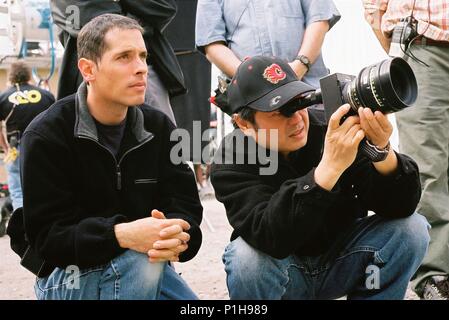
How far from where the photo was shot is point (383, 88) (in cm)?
142

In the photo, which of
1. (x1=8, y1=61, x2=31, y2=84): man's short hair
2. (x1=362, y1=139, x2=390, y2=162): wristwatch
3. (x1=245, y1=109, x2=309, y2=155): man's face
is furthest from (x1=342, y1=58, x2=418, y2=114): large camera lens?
(x1=8, y1=61, x2=31, y2=84): man's short hair

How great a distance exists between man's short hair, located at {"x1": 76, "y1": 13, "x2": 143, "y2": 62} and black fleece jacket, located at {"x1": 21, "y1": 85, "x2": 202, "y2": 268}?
0.42 feet

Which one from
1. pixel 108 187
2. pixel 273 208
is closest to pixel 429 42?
pixel 273 208

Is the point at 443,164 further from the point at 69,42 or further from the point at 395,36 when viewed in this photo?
the point at 69,42

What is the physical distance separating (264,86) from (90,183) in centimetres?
58

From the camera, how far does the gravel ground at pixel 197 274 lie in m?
2.66

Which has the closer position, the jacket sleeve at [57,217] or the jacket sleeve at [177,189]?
the jacket sleeve at [57,217]

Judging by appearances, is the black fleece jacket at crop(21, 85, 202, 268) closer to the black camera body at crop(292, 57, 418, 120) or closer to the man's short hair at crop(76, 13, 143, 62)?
the man's short hair at crop(76, 13, 143, 62)

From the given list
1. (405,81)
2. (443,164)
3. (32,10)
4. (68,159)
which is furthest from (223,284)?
(32,10)

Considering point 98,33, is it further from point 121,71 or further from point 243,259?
point 243,259

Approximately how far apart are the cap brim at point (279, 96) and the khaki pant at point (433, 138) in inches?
31.8

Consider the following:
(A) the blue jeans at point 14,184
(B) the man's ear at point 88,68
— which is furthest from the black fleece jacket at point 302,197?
(A) the blue jeans at point 14,184

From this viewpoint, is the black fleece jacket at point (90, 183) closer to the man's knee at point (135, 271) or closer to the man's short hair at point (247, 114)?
the man's knee at point (135, 271)

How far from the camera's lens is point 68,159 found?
172 cm
